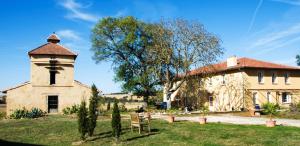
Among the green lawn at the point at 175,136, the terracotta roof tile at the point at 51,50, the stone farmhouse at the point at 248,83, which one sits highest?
the terracotta roof tile at the point at 51,50

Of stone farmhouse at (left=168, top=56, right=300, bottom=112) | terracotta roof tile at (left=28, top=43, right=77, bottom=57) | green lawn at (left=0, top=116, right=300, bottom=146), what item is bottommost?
green lawn at (left=0, top=116, right=300, bottom=146)

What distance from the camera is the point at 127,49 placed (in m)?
46.8

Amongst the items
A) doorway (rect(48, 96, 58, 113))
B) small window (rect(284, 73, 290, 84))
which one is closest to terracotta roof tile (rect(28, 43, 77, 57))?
doorway (rect(48, 96, 58, 113))

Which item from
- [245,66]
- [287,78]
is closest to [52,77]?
[245,66]

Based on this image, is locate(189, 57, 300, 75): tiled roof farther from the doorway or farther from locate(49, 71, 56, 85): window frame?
the doorway

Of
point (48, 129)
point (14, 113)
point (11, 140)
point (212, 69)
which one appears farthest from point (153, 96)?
point (11, 140)

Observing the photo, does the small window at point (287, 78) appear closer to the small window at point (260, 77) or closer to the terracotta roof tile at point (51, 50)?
the small window at point (260, 77)

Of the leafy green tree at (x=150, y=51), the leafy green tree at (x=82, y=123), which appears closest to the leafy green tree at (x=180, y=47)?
the leafy green tree at (x=150, y=51)

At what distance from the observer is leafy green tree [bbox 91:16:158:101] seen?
45.8 m

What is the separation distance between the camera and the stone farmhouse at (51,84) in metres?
36.8

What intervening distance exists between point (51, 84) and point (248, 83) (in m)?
24.4

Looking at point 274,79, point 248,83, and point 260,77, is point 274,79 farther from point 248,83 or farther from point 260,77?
point 248,83

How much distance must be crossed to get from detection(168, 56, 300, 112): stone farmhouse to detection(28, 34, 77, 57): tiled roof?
57.8ft

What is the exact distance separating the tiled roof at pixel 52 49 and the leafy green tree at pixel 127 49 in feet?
24.3
